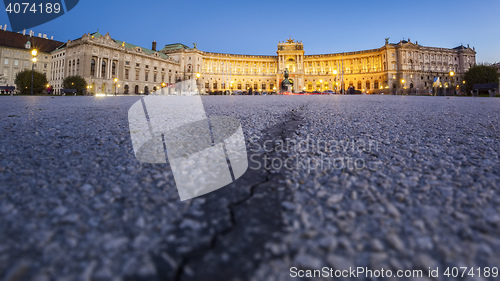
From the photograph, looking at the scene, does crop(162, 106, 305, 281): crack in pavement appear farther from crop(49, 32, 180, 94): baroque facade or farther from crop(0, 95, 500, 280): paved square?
crop(49, 32, 180, 94): baroque facade

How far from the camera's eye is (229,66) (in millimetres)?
65438

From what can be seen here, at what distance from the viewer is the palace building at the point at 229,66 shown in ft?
140

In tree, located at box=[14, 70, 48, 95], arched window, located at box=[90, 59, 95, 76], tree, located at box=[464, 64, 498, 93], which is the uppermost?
arched window, located at box=[90, 59, 95, 76]

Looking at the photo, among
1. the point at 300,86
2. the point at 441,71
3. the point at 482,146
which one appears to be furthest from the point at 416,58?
the point at 482,146

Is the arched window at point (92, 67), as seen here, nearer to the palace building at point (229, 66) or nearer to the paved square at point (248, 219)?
the palace building at point (229, 66)

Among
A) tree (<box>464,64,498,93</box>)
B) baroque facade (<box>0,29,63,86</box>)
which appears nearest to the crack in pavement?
tree (<box>464,64,498,93</box>)

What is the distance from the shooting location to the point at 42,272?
1.63ft

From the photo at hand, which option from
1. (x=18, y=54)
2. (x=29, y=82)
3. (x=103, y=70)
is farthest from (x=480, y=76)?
(x=18, y=54)

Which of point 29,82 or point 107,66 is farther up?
point 107,66

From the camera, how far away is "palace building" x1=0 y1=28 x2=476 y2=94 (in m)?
42.8

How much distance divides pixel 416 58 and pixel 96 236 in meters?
72.7

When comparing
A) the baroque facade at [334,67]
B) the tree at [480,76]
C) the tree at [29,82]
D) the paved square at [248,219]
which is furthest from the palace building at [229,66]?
the paved square at [248,219]

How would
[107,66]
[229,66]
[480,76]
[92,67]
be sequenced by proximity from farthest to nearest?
[229,66]
[107,66]
[92,67]
[480,76]

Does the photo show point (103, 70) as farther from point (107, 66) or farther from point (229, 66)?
point (229, 66)
